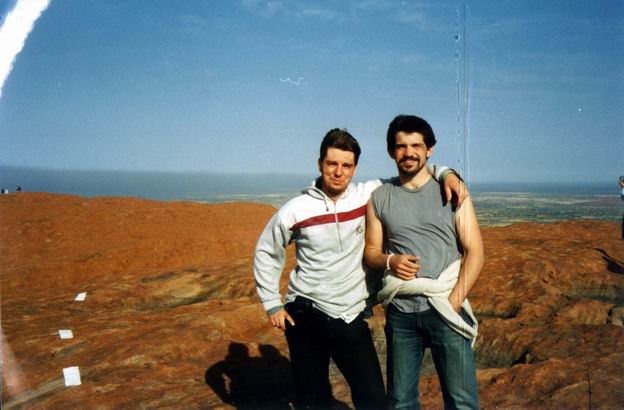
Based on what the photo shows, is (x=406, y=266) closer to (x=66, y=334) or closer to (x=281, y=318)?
(x=281, y=318)

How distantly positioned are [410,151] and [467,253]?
1.85 feet

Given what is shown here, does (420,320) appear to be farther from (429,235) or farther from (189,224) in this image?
(189,224)

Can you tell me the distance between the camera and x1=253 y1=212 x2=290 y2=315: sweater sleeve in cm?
253

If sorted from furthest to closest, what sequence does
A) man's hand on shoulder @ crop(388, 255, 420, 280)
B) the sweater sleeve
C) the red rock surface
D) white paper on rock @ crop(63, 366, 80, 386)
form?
white paper on rock @ crop(63, 366, 80, 386) < the red rock surface < the sweater sleeve < man's hand on shoulder @ crop(388, 255, 420, 280)

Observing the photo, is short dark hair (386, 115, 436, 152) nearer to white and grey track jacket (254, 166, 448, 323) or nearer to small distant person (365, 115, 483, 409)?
small distant person (365, 115, 483, 409)

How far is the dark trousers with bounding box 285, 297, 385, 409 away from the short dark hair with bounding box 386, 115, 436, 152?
95 centimetres

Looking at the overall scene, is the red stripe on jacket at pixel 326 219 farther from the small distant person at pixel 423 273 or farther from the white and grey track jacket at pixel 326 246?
the small distant person at pixel 423 273

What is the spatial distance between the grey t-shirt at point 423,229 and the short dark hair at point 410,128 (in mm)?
217

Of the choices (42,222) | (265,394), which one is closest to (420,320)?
(265,394)

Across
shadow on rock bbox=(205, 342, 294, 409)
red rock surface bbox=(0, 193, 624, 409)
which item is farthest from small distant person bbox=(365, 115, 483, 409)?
shadow on rock bbox=(205, 342, 294, 409)

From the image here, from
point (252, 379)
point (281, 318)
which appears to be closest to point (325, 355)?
point (281, 318)

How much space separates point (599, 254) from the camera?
7164 millimetres

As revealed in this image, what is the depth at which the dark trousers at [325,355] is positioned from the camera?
243 centimetres

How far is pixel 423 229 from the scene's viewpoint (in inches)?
91.4
